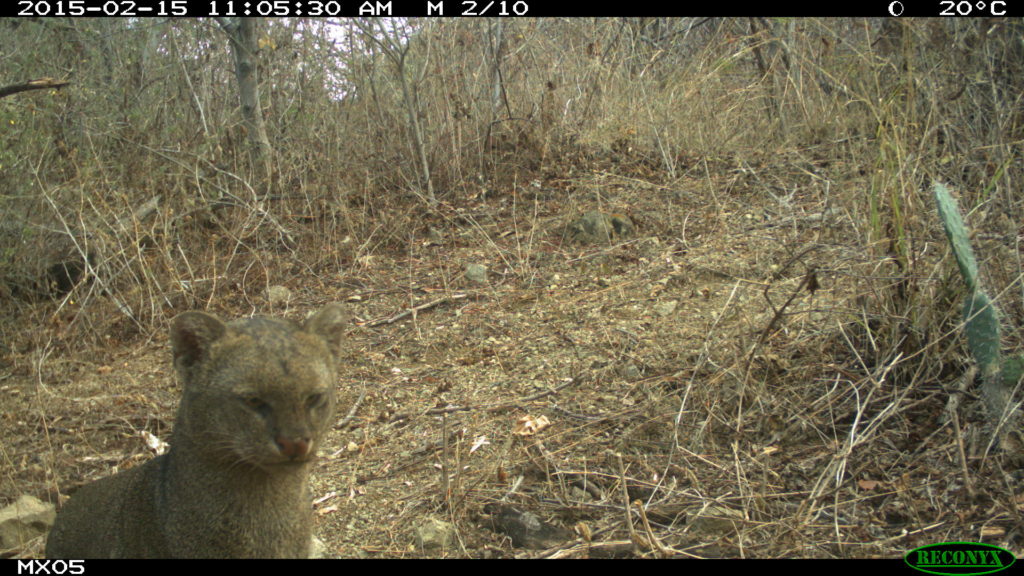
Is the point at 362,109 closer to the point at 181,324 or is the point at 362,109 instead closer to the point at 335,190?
the point at 335,190

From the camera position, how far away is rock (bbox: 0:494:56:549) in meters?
3.88

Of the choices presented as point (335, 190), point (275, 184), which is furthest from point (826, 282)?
point (275, 184)

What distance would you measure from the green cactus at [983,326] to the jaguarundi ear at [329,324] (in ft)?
8.00

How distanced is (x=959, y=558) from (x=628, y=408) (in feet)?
5.46

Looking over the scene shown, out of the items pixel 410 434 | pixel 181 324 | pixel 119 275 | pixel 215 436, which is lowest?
pixel 410 434

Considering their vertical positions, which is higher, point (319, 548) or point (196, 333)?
point (196, 333)

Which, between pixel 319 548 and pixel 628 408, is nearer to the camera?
pixel 319 548

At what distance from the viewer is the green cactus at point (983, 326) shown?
346 centimetres

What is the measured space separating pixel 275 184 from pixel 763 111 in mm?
4695

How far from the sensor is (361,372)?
531cm

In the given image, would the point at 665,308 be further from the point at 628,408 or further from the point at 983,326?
the point at 983,326

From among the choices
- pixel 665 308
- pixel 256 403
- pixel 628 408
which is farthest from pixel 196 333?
pixel 665 308

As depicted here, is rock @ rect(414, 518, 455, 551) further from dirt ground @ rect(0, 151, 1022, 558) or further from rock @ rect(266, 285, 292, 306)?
rock @ rect(266, 285, 292, 306)

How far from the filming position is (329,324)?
9.23 feet
